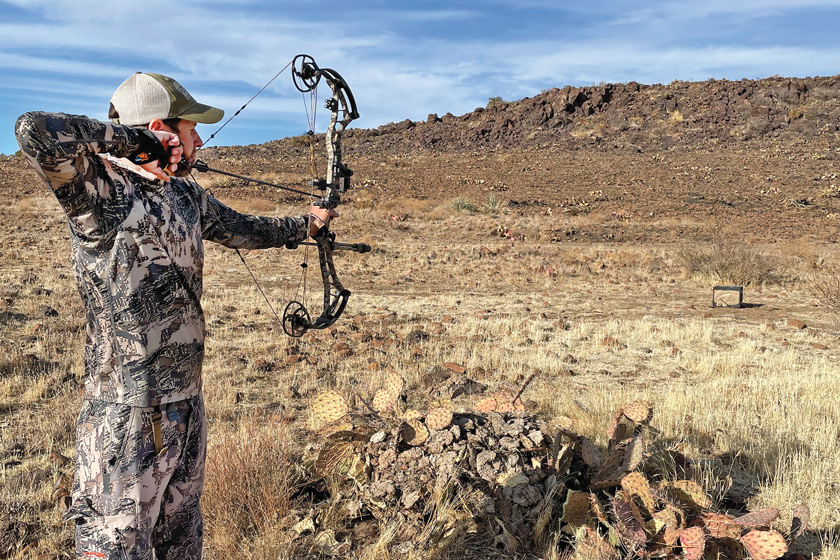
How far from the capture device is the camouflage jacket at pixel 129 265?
1688mm

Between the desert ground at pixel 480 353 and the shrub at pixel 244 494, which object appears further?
the desert ground at pixel 480 353

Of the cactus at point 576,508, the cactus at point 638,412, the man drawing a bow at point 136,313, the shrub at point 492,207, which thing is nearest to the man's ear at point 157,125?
the man drawing a bow at point 136,313

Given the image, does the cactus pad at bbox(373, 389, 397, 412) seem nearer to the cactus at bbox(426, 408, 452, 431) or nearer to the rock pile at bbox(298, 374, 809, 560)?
the rock pile at bbox(298, 374, 809, 560)

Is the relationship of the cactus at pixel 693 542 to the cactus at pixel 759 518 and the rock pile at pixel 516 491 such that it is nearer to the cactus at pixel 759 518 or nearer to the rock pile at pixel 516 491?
the rock pile at pixel 516 491

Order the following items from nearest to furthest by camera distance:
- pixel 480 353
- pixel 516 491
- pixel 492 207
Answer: pixel 516 491, pixel 480 353, pixel 492 207

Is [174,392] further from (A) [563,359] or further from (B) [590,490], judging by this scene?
(A) [563,359]

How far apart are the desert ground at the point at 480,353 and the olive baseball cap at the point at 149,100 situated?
79.8 inches

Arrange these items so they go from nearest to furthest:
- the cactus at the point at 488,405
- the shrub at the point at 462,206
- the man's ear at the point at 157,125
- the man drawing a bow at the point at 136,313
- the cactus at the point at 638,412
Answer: the man drawing a bow at the point at 136,313
the man's ear at the point at 157,125
the cactus at the point at 638,412
the cactus at the point at 488,405
the shrub at the point at 462,206

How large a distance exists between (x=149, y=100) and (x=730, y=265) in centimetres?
1226

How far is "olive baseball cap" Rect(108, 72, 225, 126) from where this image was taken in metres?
1.91

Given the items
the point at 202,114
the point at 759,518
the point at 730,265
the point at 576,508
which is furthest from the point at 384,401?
the point at 730,265

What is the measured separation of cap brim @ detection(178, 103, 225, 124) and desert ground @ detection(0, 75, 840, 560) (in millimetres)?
1994

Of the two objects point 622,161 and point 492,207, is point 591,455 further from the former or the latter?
point 622,161

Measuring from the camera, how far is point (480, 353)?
23.5 feet
